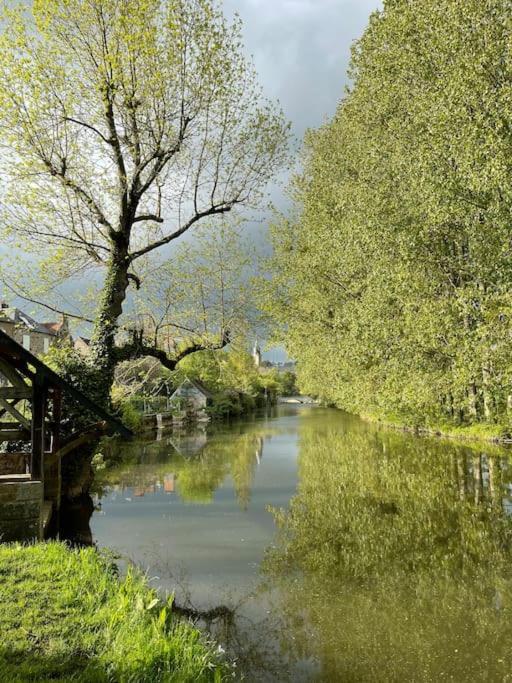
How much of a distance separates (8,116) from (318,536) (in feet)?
42.9

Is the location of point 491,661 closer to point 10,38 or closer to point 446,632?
point 446,632

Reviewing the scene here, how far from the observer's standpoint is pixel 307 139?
37750 mm

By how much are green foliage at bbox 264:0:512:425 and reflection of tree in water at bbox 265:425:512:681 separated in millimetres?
6427

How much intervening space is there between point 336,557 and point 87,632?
17.0ft

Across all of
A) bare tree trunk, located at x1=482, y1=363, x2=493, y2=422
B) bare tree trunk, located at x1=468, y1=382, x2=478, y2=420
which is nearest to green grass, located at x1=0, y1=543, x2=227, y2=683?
bare tree trunk, located at x1=482, y1=363, x2=493, y2=422

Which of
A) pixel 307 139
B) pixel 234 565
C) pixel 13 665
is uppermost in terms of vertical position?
pixel 307 139

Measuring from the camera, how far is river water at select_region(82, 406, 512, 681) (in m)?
5.81

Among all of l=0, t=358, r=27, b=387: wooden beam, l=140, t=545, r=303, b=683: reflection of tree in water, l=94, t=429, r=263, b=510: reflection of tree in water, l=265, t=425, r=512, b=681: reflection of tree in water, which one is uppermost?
→ l=0, t=358, r=27, b=387: wooden beam

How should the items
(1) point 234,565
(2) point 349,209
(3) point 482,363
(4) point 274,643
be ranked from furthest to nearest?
(2) point 349,209 → (3) point 482,363 → (1) point 234,565 → (4) point 274,643

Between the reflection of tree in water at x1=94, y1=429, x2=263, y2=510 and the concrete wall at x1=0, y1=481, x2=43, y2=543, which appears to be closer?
the concrete wall at x1=0, y1=481, x2=43, y2=543

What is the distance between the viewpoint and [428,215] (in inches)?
776

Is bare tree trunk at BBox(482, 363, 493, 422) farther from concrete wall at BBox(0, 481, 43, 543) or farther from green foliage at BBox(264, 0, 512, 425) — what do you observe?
concrete wall at BBox(0, 481, 43, 543)

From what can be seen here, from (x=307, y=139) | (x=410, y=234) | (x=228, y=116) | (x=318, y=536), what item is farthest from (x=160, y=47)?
(x=307, y=139)

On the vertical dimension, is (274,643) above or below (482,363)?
below
